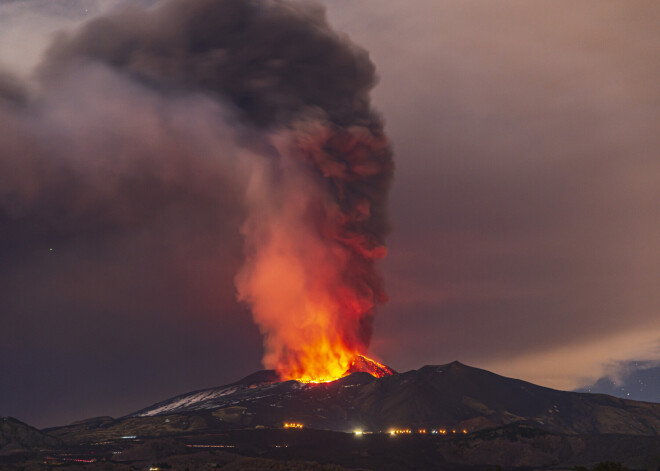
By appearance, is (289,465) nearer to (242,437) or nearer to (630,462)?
(242,437)

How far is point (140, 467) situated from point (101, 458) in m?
19.9

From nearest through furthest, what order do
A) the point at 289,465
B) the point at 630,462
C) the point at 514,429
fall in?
the point at 289,465, the point at 630,462, the point at 514,429

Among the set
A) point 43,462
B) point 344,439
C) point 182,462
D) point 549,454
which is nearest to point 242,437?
point 344,439

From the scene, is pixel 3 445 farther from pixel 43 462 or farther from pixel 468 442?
pixel 468 442

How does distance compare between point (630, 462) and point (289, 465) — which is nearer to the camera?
point (289, 465)

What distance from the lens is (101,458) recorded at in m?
168

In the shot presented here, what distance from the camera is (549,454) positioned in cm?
17812

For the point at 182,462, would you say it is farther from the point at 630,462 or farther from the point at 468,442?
the point at 630,462

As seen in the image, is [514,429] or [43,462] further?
[514,429]

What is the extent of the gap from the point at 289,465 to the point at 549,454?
231 feet

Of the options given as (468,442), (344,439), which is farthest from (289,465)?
(468,442)

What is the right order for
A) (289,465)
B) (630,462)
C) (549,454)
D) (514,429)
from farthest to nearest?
(514,429) → (549,454) → (630,462) → (289,465)

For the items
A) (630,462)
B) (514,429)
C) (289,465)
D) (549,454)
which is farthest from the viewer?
(514,429)

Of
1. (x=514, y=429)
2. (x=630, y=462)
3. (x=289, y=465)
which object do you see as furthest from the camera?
(x=514, y=429)
